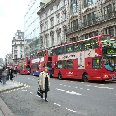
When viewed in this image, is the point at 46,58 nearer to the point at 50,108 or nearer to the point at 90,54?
the point at 90,54

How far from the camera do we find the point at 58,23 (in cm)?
6625

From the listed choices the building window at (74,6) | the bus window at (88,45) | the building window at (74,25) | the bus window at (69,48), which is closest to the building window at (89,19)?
the building window at (74,25)

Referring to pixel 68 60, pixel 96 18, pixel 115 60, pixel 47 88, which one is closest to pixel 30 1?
pixel 96 18

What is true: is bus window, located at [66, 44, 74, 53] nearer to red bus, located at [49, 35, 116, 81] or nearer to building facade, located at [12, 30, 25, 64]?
red bus, located at [49, 35, 116, 81]

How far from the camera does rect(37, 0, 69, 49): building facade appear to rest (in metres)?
62.8

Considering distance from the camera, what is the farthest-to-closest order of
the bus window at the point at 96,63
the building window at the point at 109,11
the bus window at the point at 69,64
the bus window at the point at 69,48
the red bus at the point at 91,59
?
the building window at the point at 109,11
the bus window at the point at 69,64
the bus window at the point at 69,48
the bus window at the point at 96,63
the red bus at the point at 91,59

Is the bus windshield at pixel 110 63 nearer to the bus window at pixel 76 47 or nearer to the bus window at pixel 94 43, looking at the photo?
the bus window at pixel 94 43

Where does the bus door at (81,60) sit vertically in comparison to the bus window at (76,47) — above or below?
below

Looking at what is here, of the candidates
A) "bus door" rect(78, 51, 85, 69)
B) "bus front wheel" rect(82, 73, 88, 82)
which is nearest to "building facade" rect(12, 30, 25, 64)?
"bus door" rect(78, 51, 85, 69)

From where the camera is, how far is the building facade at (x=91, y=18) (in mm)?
44781

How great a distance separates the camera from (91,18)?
166 feet

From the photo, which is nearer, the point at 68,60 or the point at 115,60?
the point at 115,60

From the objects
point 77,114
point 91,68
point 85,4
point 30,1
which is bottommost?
point 77,114

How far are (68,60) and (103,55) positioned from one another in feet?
25.2
